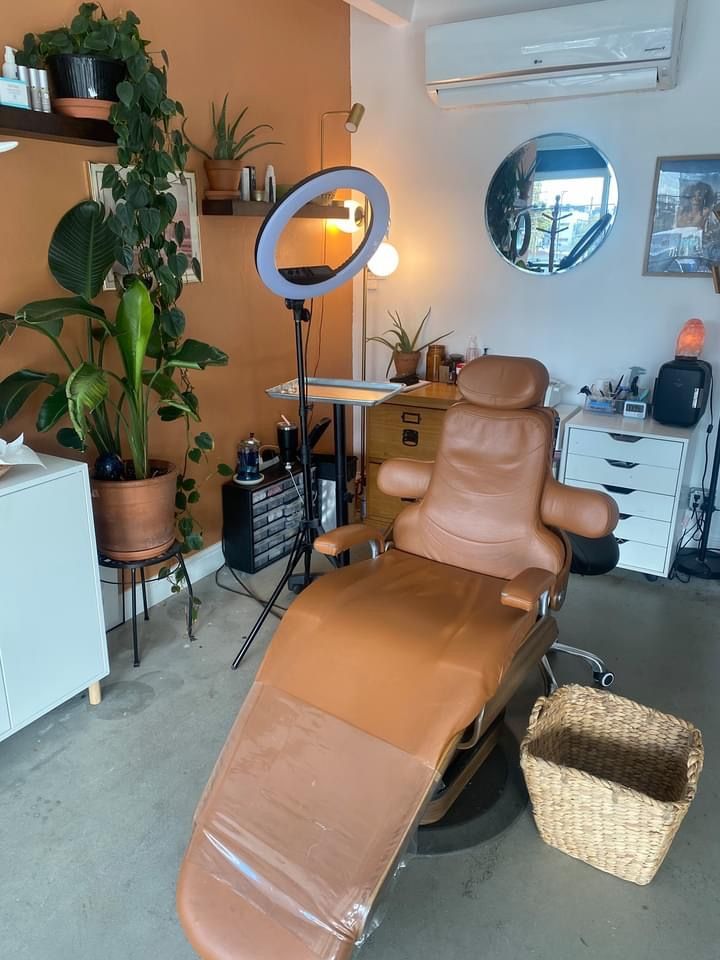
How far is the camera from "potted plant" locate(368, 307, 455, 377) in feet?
12.6

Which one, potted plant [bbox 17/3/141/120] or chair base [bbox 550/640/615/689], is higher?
potted plant [bbox 17/3/141/120]

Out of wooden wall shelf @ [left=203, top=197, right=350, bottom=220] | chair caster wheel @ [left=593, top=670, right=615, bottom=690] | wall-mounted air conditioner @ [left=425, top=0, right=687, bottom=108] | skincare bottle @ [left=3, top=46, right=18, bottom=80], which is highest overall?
wall-mounted air conditioner @ [left=425, top=0, right=687, bottom=108]

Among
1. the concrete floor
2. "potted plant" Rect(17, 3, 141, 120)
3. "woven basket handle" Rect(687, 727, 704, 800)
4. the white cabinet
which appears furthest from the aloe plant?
"woven basket handle" Rect(687, 727, 704, 800)

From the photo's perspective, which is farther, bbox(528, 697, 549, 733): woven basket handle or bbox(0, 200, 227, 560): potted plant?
bbox(0, 200, 227, 560): potted plant

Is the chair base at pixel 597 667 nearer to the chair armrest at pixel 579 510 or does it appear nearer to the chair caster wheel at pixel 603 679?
the chair caster wheel at pixel 603 679

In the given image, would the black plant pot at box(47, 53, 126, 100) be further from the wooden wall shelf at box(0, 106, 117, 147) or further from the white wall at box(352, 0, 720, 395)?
the white wall at box(352, 0, 720, 395)

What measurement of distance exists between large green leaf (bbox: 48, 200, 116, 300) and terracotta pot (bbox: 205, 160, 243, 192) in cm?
67

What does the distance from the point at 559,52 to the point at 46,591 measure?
286cm

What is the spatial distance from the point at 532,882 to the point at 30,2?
9.04 feet

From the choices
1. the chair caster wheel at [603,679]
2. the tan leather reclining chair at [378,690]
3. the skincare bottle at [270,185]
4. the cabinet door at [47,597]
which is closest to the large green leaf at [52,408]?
the cabinet door at [47,597]

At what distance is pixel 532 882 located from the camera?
1734 millimetres

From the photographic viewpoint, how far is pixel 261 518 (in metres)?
3.24

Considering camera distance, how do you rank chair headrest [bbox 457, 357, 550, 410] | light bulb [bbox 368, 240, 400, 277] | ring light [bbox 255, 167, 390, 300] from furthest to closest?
light bulb [bbox 368, 240, 400, 277], chair headrest [bbox 457, 357, 550, 410], ring light [bbox 255, 167, 390, 300]

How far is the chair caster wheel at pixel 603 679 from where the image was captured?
2.42 m
